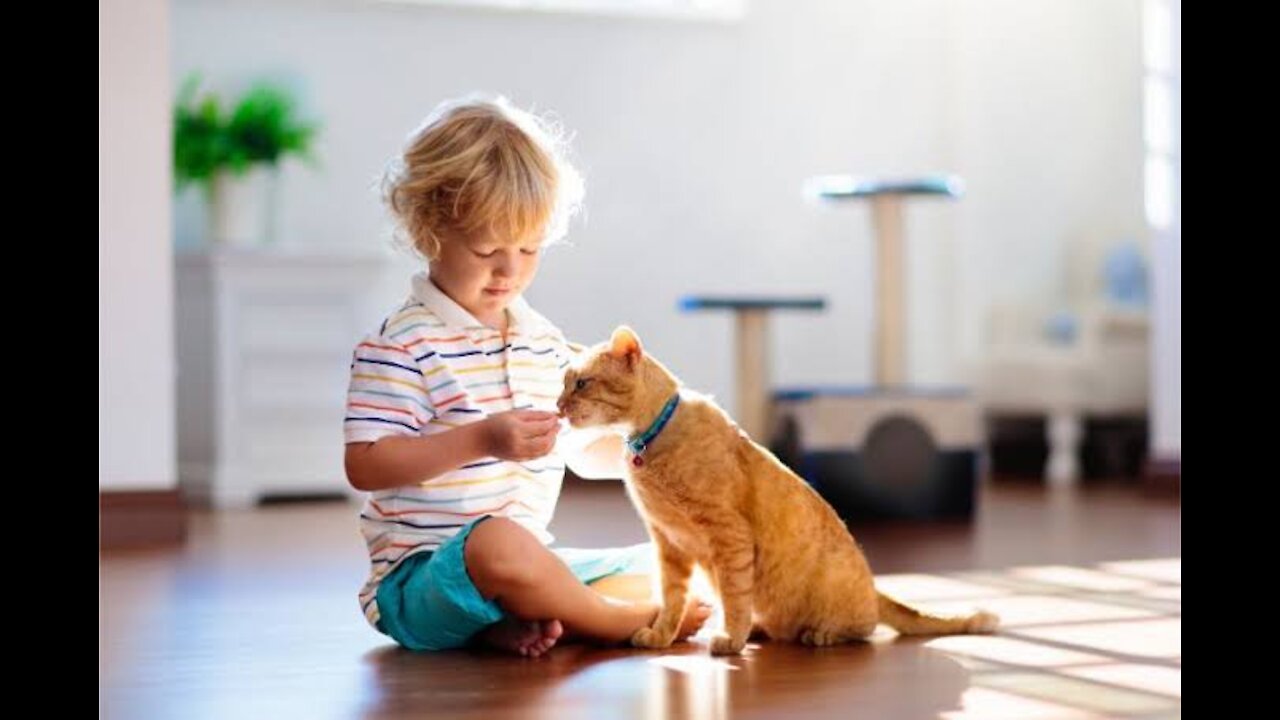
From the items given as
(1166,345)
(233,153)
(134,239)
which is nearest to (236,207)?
(233,153)

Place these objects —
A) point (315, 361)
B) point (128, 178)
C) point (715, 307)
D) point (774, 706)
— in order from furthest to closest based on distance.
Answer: point (315, 361)
point (715, 307)
point (128, 178)
point (774, 706)

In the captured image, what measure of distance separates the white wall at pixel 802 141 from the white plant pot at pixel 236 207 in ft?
1.84

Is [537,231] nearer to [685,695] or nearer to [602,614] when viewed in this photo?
[602,614]

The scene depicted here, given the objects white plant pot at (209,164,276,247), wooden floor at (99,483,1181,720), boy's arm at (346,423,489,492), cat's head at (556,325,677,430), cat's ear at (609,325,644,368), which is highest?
white plant pot at (209,164,276,247)

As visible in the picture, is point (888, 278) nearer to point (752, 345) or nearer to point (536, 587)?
point (752, 345)

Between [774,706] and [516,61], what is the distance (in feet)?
14.7

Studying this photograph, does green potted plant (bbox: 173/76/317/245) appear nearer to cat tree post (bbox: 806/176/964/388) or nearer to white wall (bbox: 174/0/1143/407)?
white wall (bbox: 174/0/1143/407)

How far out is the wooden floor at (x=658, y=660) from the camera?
6.23 ft

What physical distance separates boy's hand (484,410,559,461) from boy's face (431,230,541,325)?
24 centimetres

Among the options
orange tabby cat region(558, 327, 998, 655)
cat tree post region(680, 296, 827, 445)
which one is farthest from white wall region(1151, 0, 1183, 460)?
orange tabby cat region(558, 327, 998, 655)

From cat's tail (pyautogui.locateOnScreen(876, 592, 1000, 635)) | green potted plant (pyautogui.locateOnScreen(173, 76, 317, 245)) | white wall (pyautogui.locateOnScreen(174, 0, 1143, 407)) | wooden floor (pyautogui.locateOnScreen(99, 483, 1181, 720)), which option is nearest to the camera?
wooden floor (pyautogui.locateOnScreen(99, 483, 1181, 720))

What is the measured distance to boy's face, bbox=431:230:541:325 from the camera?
227 cm

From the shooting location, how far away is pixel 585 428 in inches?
84.9
